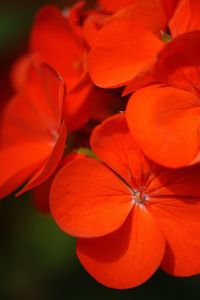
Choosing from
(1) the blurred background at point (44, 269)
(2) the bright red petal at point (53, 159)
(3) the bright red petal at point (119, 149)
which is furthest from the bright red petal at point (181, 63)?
(1) the blurred background at point (44, 269)

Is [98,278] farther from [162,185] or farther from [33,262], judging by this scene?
[33,262]

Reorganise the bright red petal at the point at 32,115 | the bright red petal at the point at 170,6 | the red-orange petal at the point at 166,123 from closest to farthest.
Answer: the red-orange petal at the point at 166,123 → the bright red petal at the point at 170,6 → the bright red petal at the point at 32,115

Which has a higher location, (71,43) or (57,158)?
(57,158)

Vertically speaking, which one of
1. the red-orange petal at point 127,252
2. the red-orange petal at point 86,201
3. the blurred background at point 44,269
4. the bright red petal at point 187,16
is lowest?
the blurred background at point 44,269

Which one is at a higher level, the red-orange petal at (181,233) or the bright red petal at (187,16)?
the bright red petal at (187,16)

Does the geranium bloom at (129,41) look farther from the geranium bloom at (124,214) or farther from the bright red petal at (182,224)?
the bright red petal at (182,224)

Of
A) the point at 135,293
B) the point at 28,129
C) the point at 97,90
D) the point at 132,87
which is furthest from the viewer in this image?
the point at 135,293

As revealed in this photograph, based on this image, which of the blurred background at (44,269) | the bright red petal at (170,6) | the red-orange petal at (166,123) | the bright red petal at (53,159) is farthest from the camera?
the blurred background at (44,269)

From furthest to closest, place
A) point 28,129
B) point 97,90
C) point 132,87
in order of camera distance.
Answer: point 28,129
point 97,90
point 132,87

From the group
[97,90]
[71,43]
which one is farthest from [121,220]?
[71,43]

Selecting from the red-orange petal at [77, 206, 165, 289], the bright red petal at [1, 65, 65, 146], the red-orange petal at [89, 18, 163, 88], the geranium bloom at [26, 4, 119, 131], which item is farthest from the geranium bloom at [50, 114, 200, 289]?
the bright red petal at [1, 65, 65, 146]
